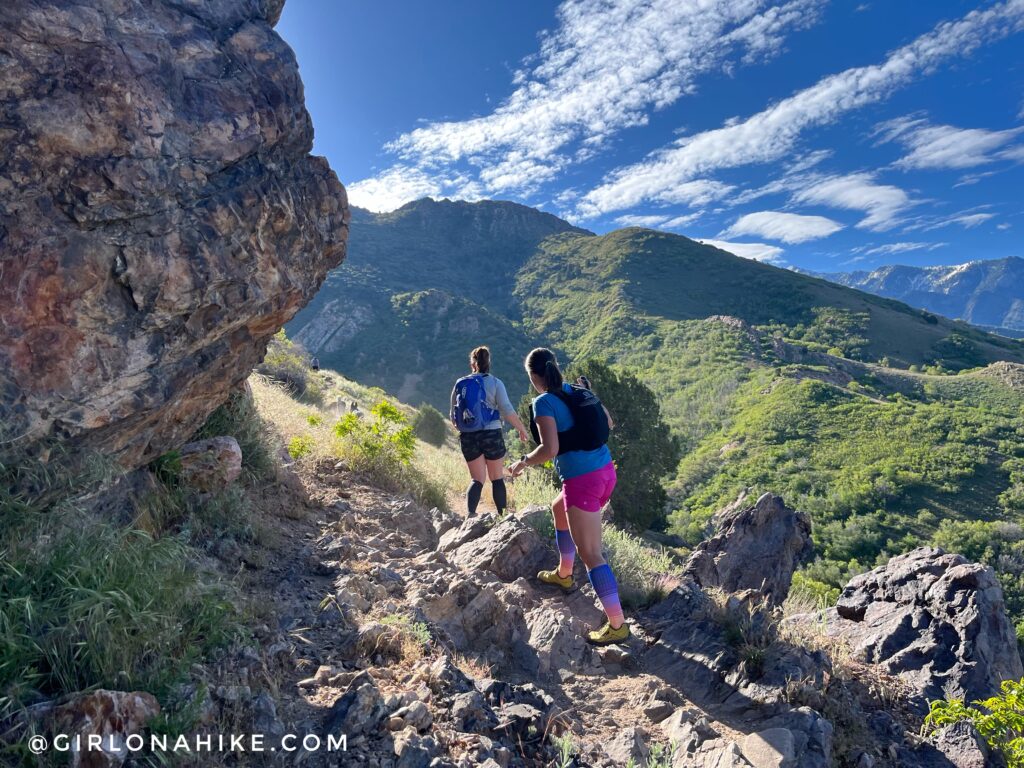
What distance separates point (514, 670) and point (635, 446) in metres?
15.9

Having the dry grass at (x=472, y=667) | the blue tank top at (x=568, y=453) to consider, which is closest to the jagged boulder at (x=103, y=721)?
the dry grass at (x=472, y=667)

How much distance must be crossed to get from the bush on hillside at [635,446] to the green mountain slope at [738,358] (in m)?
4.80

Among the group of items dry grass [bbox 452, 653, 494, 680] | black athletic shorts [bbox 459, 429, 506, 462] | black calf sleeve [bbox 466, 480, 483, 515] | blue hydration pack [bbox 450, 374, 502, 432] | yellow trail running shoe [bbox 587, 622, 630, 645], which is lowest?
dry grass [bbox 452, 653, 494, 680]

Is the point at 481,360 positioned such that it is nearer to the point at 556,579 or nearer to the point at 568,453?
the point at 568,453

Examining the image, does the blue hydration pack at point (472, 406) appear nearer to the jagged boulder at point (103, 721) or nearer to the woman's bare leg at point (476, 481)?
the woman's bare leg at point (476, 481)

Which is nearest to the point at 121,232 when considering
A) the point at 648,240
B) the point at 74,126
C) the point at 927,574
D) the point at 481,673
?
the point at 74,126

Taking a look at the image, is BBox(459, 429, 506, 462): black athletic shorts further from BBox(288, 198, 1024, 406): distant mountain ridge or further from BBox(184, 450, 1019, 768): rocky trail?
BBox(288, 198, 1024, 406): distant mountain ridge

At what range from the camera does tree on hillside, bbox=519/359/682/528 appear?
18250mm

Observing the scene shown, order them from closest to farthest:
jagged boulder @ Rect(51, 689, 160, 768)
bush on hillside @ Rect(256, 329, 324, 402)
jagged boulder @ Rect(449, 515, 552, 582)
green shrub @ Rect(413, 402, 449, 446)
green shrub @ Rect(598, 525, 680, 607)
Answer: jagged boulder @ Rect(51, 689, 160, 768)
green shrub @ Rect(598, 525, 680, 607)
jagged boulder @ Rect(449, 515, 552, 582)
bush on hillside @ Rect(256, 329, 324, 402)
green shrub @ Rect(413, 402, 449, 446)

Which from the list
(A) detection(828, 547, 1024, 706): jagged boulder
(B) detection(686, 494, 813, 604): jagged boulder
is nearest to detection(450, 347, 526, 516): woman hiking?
(B) detection(686, 494, 813, 604): jagged boulder

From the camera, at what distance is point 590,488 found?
371cm

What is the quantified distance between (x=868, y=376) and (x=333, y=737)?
54864 mm

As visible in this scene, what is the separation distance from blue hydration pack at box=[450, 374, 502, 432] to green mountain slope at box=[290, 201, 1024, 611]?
19798 mm

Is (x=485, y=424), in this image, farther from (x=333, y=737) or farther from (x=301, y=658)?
(x=333, y=737)
